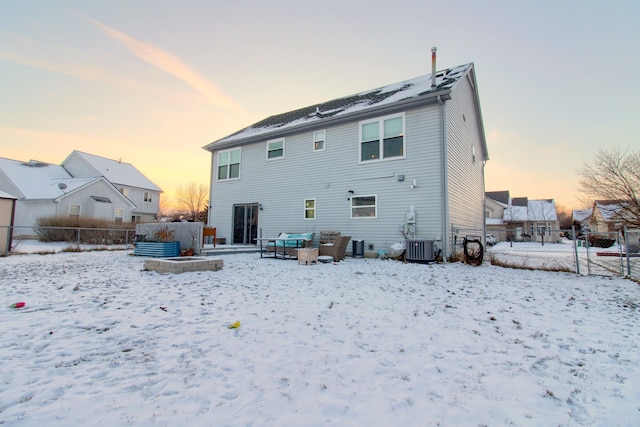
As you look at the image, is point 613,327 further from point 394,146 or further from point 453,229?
point 394,146

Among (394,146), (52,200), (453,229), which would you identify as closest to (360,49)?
(394,146)

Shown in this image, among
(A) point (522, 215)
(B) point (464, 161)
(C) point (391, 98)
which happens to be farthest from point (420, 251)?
(A) point (522, 215)

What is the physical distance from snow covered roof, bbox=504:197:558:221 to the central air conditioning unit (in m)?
37.5

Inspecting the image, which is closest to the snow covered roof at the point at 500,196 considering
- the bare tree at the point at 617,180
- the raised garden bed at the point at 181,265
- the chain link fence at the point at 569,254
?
the chain link fence at the point at 569,254

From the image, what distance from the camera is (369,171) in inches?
454

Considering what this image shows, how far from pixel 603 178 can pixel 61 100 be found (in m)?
27.8

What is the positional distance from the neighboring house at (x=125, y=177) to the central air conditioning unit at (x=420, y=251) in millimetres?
28358

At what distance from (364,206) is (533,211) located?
40.5 meters

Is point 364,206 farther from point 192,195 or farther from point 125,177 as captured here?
point 192,195

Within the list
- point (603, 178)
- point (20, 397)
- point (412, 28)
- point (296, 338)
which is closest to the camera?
point (20, 397)

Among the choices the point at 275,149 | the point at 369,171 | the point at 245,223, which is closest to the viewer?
the point at 369,171

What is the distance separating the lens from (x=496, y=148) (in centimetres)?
1994

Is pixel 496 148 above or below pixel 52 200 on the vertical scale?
above

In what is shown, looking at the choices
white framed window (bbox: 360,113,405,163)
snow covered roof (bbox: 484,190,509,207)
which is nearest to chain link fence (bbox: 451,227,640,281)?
white framed window (bbox: 360,113,405,163)
